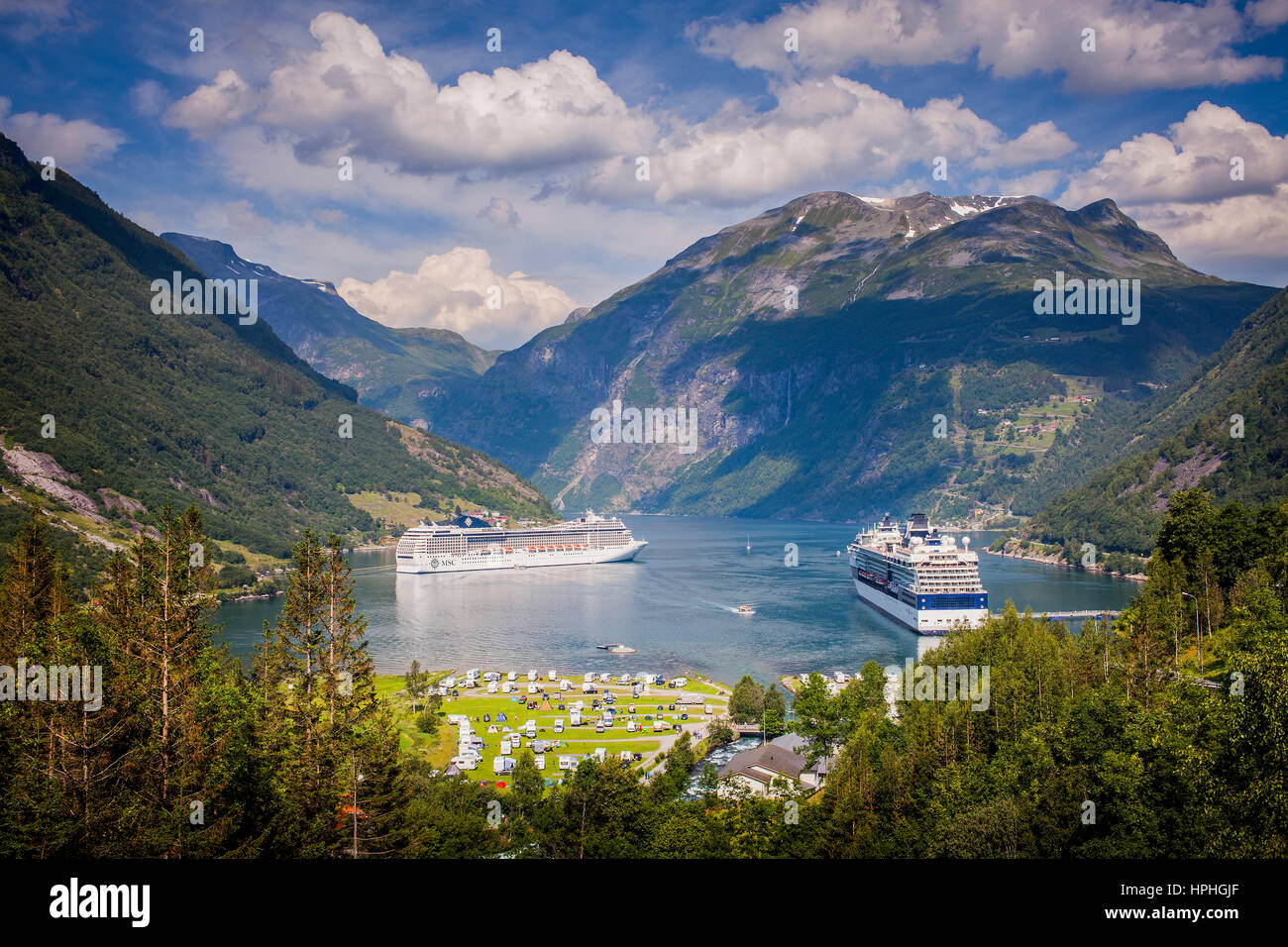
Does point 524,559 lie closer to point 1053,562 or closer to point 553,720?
point 1053,562

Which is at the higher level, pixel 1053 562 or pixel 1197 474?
pixel 1197 474

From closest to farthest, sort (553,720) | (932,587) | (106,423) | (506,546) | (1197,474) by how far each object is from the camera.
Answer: (553,720) < (932,587) < (1197,474) < (106,423) < (506,546)

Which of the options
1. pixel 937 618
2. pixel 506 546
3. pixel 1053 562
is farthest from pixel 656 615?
pixel 1053 562

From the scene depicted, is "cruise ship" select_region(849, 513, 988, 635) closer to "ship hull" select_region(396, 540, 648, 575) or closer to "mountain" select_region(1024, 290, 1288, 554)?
"mountain" select_region(1024, 290, 1288, 554)

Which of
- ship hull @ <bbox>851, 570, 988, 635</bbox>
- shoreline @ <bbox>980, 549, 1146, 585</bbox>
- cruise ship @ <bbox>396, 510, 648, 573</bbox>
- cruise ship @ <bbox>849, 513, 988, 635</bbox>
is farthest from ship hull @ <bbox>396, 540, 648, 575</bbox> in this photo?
ship hull @ <bbox>851, 570, 988, 635</bbox>

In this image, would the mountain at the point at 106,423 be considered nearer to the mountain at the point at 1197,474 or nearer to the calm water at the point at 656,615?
the calm water at the point at 656,615

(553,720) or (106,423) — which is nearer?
(553,720)
